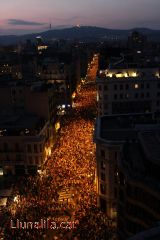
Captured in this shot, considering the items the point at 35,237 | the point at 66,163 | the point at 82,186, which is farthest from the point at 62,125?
the point at 35,237

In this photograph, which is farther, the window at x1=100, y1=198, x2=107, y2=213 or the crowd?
the window at x1=100, y1=198, x2=107, y2=213

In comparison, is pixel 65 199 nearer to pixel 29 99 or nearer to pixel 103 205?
pixel 103 205

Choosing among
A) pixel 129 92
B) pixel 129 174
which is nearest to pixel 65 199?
pixel 129 174

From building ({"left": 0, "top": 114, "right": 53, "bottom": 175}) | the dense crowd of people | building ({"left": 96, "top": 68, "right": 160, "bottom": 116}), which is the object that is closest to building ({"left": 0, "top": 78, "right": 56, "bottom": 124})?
the dense crowd of people

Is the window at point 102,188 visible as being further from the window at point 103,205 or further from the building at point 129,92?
the building at point 129,92

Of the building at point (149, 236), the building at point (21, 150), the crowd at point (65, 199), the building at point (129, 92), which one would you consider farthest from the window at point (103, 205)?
the building at point (149, 236)

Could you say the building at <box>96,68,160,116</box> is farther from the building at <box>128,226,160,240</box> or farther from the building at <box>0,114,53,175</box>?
the building at <box>128,226,160,240</box>
